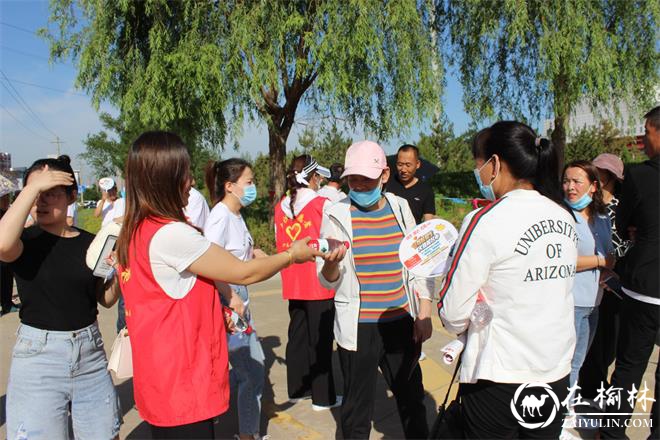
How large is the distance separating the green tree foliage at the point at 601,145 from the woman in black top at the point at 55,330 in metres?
21.6

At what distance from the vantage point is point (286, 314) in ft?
22.5

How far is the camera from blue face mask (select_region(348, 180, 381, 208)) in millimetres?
2895

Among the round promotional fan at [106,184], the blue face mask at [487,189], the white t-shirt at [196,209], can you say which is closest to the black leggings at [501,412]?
the blue face mask at [487,189]

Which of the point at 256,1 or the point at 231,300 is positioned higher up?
the point at 256,1

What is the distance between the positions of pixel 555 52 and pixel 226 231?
11115 millimetres

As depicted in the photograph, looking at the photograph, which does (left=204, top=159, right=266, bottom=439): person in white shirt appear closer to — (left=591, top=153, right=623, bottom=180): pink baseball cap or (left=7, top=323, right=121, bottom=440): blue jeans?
(left=7, top=323, right=121, bottom=440): blue jeans

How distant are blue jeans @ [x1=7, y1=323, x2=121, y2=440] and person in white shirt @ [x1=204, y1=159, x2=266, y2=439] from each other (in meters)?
0.88

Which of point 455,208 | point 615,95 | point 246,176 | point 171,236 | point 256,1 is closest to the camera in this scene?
point 171,236

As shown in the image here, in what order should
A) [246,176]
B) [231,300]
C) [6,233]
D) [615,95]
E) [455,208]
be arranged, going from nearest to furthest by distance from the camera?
1. [6,233]
2. [231,300]
3. [246,176]
4. [615,95]
5. [455,208]

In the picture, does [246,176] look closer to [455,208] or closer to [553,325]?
[553,325]

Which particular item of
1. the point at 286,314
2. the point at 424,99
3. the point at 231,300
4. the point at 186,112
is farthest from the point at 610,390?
the point at 186,112

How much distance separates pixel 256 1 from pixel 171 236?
10.9 metres

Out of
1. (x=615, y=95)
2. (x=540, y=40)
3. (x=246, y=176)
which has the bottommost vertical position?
(x=246, y=176)

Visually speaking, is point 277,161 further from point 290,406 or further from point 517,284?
point 517,284
